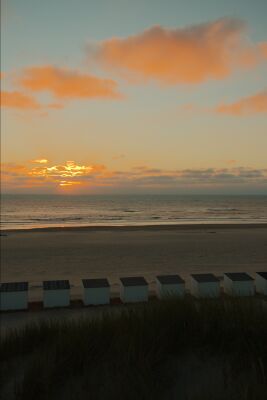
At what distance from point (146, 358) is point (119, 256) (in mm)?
19260

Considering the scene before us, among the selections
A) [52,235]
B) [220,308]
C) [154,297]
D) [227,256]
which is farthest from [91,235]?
[220,308]

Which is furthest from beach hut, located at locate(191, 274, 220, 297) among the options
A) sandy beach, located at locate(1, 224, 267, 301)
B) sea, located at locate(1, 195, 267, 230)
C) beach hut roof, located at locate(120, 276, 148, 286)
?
sea, located at locate(1, 195, 267, 230)

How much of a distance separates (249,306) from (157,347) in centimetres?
212

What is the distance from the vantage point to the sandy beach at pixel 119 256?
19.4 metres

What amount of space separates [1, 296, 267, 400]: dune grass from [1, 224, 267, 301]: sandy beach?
9128 millimetres

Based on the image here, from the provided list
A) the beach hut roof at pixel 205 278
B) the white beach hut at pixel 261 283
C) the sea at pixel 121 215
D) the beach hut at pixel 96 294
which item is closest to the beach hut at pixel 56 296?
the beach hut at pixel 96 294

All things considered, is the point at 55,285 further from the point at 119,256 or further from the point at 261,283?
the point at 119,256

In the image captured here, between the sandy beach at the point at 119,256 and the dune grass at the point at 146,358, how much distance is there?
913 centimetres

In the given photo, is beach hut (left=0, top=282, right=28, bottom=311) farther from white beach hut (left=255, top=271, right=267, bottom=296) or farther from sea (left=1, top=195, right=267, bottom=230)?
sea (left=1, top=195, right=267, bottom=230)

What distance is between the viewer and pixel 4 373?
5.20 m

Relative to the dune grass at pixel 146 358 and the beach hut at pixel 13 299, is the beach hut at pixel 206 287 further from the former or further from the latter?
the dune grass at pixel 146 358

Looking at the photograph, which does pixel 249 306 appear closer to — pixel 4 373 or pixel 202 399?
pixel 202 399

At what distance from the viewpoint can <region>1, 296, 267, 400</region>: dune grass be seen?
15.4 feet

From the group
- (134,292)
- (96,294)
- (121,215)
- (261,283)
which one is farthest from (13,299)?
(121,215)
